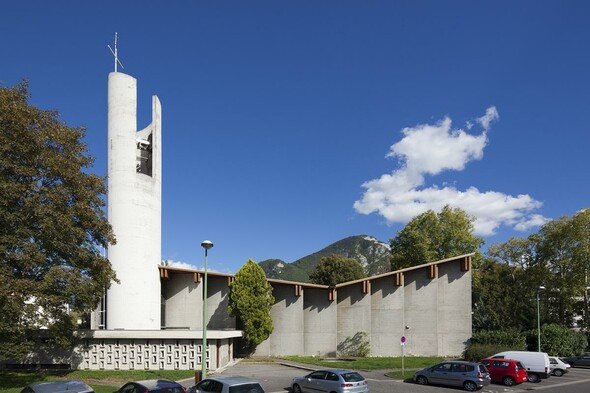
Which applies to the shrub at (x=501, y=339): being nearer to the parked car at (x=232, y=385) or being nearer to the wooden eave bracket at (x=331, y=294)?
the wooden eave bracket at (x=331, y=294)

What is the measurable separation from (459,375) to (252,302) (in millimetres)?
17316

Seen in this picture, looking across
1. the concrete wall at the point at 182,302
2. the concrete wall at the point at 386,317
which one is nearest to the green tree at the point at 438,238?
the concrete wall at the point at 386,317

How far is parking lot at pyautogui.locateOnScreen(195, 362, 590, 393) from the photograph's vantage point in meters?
24.5

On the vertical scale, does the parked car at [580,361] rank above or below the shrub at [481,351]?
below

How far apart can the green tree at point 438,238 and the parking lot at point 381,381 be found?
24223 mm

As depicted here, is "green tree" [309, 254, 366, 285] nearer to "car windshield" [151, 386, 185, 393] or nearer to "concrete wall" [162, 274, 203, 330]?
"concrete wall" [162, 274, 203, 330]

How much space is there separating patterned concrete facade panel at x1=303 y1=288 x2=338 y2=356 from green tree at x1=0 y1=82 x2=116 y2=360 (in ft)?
66.7

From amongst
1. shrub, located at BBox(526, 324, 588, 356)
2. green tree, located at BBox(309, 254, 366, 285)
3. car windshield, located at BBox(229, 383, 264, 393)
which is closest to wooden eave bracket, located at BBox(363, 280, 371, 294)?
shrub, located at BBox(526, 324, 588, 356)

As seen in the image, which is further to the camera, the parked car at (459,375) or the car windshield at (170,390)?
the parked car at (459,375)

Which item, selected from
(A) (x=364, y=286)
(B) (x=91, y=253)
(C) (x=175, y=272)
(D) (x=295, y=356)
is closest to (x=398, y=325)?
(A) (x=364, y=286)

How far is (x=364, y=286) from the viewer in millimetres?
41500

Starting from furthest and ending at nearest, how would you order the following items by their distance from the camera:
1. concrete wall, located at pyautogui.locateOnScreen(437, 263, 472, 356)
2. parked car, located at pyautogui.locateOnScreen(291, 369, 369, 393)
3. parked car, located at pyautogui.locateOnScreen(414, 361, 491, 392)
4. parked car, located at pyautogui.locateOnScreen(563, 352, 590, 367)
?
concrete wall, located at pyautogui.locateOnScreen(437, 263, 472, 356) < parked car, located at pyautogui.locateOnScreen(563, 352, 590, 367) < parked car, located at pyautogui.locateOnScreen(414, 361, 491, 392) < parked car, located at pyautogui.locateOnScreen(291, 369, 369, 393)

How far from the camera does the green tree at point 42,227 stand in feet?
73.1

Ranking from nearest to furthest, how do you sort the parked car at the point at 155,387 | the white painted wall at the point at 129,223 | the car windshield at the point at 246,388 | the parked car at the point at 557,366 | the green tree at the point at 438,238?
the parked car at the point at 155,387 → the car windshield at the point at 246,388 → the parked car at the point at 557,366 → the white painted wall at the point at 129,223 → the green tree at the point at 438,238
